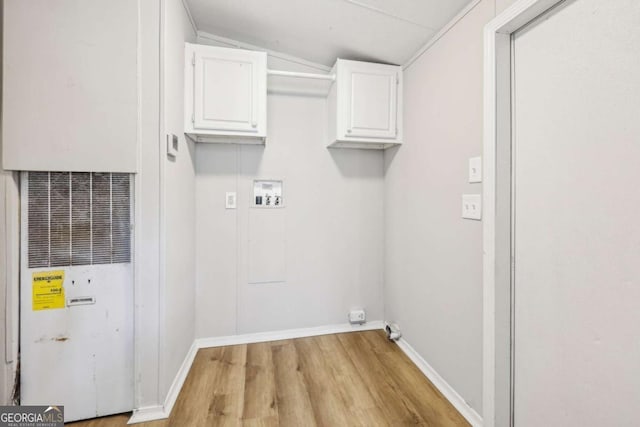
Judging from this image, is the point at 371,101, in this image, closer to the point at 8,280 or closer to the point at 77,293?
the point at 77,293

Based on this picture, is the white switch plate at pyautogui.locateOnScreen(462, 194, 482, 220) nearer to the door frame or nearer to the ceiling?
the door frame

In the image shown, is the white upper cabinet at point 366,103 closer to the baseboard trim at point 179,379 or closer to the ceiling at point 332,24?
the ceiling at point 332,24

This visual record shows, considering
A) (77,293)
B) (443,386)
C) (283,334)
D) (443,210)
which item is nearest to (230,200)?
(77,293)

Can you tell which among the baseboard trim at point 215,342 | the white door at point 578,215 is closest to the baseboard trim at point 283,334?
the baseboard trim at point 215,342

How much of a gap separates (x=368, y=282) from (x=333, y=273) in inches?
14.1

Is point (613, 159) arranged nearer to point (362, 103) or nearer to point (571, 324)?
point (571, 324)

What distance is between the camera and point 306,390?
5.49 ft

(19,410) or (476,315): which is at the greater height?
(476,315)

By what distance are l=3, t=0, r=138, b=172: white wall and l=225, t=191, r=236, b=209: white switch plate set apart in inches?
33.1

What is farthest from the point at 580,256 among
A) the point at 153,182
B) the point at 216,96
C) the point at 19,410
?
the point at 19,410

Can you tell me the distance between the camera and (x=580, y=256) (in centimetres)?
102

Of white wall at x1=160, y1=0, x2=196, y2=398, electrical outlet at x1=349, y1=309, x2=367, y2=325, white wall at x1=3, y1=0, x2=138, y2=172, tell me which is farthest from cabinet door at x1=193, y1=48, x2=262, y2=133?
electrical outlet at x1=349, y1=309, x2=367, y2=325

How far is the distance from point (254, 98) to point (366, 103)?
87 cm

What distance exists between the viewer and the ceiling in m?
1.59
